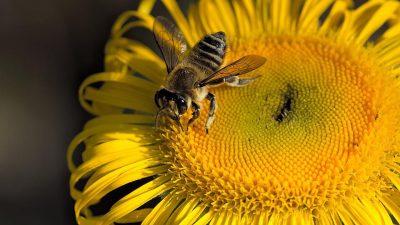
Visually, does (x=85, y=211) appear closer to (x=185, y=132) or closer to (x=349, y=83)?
(x=185, y=132)

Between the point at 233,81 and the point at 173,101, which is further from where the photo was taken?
the point at 233,81

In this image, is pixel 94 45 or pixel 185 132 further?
pixel 94 45

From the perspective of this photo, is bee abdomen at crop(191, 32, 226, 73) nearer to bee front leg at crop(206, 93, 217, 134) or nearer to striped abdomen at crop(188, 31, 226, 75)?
striped abdomen at crop(188, 31, 226, 75)

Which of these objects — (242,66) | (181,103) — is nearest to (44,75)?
(181,103)

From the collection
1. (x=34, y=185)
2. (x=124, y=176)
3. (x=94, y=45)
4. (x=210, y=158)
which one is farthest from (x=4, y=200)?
(x=210, y=158)

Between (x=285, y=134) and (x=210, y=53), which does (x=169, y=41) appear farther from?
(x=285, y=134)

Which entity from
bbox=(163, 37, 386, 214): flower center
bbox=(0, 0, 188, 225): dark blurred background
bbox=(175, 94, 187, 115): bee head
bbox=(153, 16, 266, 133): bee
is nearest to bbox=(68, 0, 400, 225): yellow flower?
bbox=(163, 37, 386, 214): flower center
